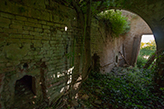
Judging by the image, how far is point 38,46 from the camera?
96.2 inches

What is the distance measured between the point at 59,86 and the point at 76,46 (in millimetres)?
1648

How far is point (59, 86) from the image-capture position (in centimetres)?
315

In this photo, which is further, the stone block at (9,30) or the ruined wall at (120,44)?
the ruined wall at (120,44)

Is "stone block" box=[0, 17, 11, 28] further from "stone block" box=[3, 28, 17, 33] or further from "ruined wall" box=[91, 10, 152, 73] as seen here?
"ruined wall" box=[91, 10, 152, 73]

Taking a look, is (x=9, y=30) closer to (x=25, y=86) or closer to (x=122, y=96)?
(x=25, y=86)

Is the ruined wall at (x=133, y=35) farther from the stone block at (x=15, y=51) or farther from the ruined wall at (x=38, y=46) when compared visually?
the stone block at (x=15, y=51)

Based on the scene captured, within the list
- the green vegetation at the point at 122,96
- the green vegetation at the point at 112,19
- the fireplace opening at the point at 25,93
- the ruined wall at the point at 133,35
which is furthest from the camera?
the ruined wall at the point at 133,35

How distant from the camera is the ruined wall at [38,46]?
1.91 meters

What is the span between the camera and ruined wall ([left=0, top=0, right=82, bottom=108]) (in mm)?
1914

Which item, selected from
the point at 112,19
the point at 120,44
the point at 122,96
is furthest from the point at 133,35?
the point at 122,96

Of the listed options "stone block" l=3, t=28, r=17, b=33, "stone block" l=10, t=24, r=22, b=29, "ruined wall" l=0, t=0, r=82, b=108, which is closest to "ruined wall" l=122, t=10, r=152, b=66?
→ "ruined wall" l=0, t=0, r=82, b=108

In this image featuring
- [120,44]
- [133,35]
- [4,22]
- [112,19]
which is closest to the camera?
[4,22]

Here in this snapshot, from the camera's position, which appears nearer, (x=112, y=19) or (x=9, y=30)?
(x=9, y=30)

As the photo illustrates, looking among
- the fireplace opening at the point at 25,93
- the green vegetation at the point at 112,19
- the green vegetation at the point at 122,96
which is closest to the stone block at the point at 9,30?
the fireplace opening at the point at 25,93
